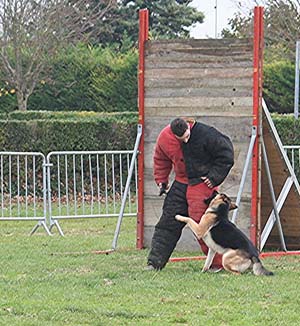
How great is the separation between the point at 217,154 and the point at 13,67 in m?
18.8

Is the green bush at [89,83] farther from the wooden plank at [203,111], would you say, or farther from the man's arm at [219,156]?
the man's arm at [219,156]

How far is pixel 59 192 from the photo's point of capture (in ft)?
47.3

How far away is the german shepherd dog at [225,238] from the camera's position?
→ 930cm

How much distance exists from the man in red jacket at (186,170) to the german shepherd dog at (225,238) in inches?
7.7

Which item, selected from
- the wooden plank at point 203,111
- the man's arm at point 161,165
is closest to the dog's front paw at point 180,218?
the man's arm at point 161,165

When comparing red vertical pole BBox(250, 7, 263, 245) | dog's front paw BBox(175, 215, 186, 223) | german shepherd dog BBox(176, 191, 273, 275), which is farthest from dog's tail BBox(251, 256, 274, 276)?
red vertical pole BBox(250, 7, 263, 245)

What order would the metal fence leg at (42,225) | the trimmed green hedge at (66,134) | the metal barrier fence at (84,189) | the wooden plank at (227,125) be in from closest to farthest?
the wooden plank at (227,125)
the metal fence leg at (42,225)
the metal barrier fence at (84,189)
the trimmed green hedge at (66,134)

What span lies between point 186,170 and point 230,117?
1.63 m

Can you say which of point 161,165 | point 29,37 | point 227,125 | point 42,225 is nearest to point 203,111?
point 227,125

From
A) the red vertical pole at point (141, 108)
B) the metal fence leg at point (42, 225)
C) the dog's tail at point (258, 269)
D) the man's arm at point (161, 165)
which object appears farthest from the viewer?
the metal fence leg at point (42, 225)

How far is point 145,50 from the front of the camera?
38.1ft

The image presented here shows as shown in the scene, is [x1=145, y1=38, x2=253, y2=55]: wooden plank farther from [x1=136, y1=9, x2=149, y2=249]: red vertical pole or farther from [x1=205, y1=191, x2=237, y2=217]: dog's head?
[x1=205, y1=191, x2=237, y2=217]: dog's head

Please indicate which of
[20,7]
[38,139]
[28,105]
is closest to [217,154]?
[38,139]

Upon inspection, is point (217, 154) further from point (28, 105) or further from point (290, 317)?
point (28, 105)
